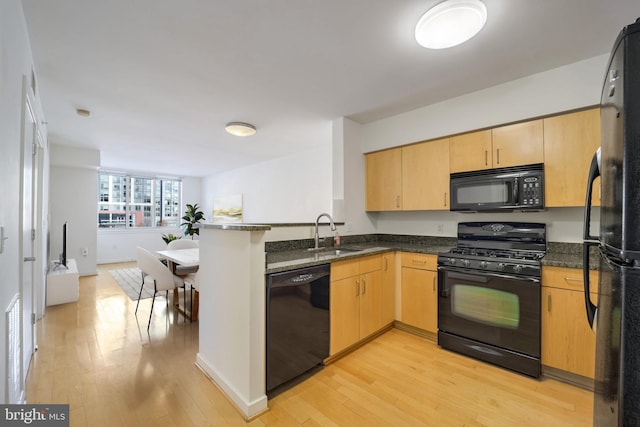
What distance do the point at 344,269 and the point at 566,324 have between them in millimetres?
1698

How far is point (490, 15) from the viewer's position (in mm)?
1664

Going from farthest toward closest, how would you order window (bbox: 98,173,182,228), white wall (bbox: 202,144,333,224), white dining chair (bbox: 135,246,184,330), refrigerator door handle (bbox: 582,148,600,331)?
1. window (bbox: 98,173,182,228)
2. white wall (bbox: 202,144,333,224)
3. white dining chair (bbox: 135,246,184,330)
4. refrigerator door handle (bbox: 582,148,600,331)

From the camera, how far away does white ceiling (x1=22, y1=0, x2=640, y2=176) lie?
5.39 feet

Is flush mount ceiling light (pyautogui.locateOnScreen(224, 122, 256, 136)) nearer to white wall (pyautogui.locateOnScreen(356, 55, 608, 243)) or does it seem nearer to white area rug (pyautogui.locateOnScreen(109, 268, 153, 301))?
white wall (pyautogui.locateOnScreen(356, 55, 608, 243))

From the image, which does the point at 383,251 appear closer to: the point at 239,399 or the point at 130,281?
the point at 239,399

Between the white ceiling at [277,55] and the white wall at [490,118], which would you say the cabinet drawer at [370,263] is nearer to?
the white wall at [490,118]

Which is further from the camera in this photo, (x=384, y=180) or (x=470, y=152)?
(x=384, y=180)

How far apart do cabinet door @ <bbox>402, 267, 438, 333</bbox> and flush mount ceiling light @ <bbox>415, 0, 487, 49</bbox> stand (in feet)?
6.46

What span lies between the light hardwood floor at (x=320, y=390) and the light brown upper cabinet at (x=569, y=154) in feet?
4.86

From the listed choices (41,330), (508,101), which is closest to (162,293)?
(41,330)

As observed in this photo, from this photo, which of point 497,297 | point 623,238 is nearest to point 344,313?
point 497,297

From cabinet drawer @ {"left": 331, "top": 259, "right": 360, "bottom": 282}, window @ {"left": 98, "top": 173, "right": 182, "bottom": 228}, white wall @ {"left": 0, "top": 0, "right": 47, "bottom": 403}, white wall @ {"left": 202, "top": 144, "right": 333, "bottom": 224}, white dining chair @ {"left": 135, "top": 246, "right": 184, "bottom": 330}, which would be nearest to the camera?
white wall @ {"left": 0, "top": 0, "right": 47, "bottom": 403}

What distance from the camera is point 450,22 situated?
5.18 ft

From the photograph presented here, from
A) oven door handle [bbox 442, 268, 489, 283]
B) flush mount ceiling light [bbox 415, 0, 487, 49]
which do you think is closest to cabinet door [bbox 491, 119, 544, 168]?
oven door handle [bbox 442, 268, 489, 283]
